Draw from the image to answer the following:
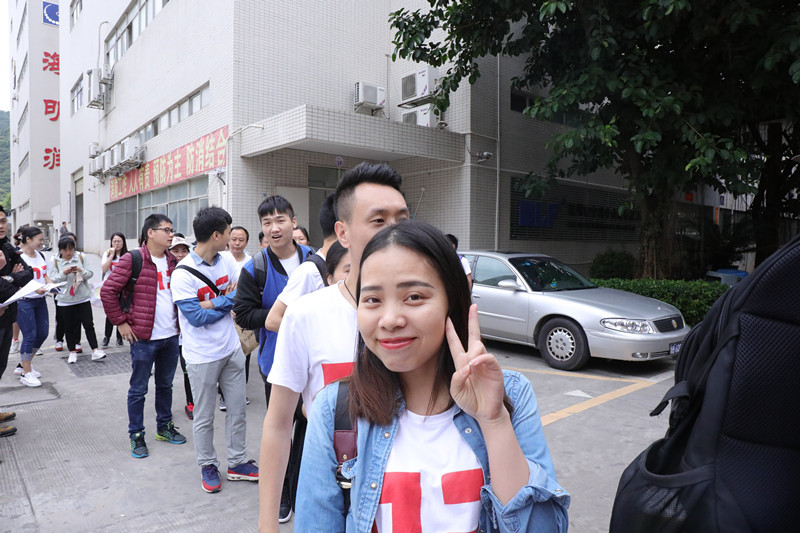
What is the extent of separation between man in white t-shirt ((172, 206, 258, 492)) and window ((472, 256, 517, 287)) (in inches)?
177

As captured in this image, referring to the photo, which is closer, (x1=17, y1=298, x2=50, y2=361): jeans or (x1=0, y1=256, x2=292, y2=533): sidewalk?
(x1=0, y1=256, x2=292, y2=533): sidewalk

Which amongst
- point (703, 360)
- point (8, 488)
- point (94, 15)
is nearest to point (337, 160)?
point (8, 488)

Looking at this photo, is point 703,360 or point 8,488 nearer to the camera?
point 703,360

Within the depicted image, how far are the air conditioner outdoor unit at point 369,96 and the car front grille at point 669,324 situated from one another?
8.70 m

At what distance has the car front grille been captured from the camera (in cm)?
647

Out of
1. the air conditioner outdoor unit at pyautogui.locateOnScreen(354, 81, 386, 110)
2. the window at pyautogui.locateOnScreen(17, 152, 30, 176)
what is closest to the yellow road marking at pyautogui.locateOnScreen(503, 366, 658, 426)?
the air conditioner outdoor unit at pyautogui.locateOnScreen(354, 81, 386, 110)

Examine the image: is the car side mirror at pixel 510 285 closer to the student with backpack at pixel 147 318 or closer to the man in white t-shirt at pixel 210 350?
the man in white t-shirt at pixel 210 350

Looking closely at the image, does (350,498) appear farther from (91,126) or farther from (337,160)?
(91,126)

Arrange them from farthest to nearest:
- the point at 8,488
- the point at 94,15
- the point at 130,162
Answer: the point at 94,15 → the point at 130,162 → the point at 8,488

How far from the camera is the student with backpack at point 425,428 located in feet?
3.72

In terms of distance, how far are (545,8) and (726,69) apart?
12.1 feet

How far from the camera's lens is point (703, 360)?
1394 millimetres

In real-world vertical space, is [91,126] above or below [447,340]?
above

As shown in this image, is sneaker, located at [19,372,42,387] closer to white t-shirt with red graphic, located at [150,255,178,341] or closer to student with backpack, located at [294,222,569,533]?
white t-shirt with red graphic, located at [150,255,178,341]
